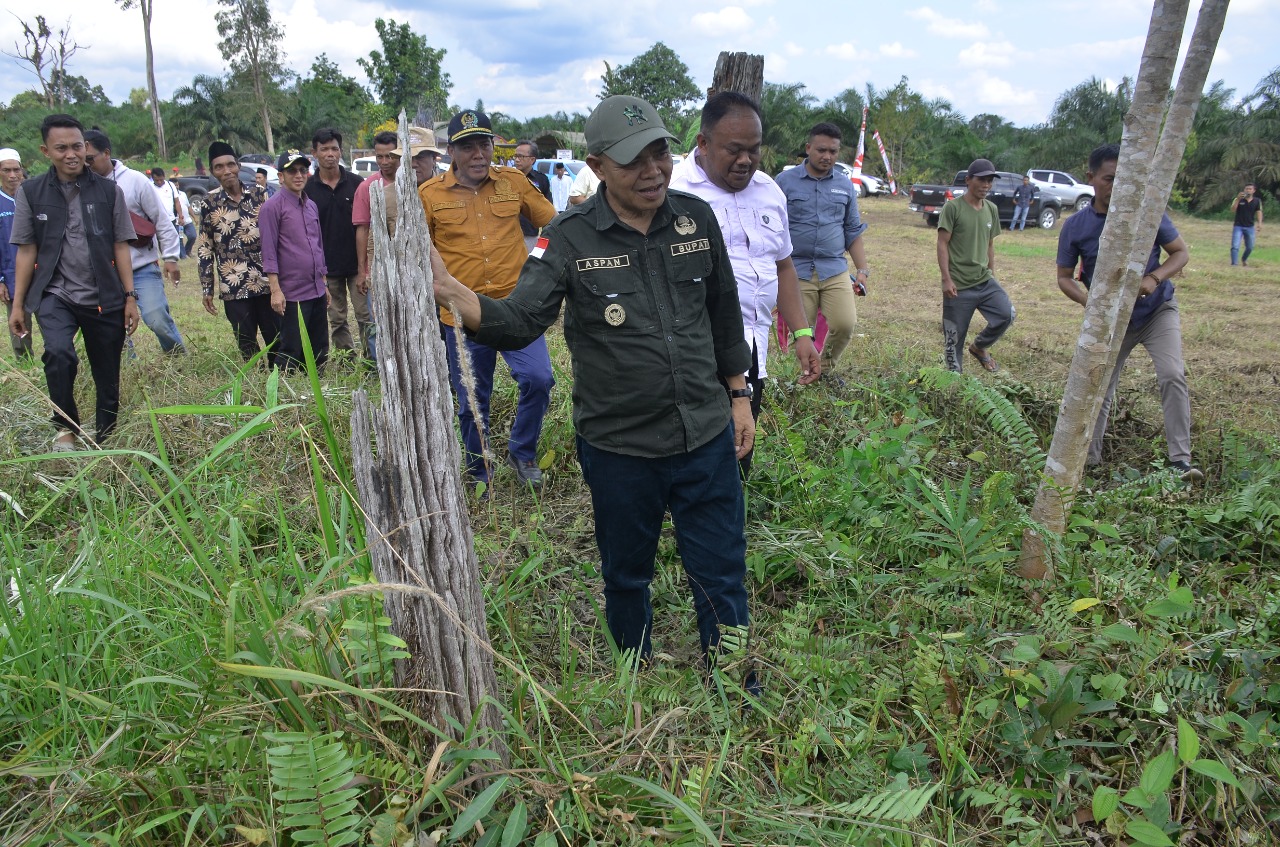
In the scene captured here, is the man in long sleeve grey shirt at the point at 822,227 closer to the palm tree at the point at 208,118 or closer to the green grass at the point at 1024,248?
the green grass at the point at 1024,248

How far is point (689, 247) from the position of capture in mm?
2564

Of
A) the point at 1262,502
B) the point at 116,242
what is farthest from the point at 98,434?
the point at 1262,502

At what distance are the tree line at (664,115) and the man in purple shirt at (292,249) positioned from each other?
58.1ft

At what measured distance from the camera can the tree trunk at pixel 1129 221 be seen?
9.30 feet

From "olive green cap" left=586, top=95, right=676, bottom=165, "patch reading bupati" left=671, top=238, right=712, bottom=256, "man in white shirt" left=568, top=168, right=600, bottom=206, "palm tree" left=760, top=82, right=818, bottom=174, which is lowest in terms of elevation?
"patch reading bupati" left=671, top=238, right=712, bottom=256

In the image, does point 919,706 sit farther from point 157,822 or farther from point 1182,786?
point 157,822

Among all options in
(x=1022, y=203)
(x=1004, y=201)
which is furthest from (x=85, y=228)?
(x=1022, y=203)

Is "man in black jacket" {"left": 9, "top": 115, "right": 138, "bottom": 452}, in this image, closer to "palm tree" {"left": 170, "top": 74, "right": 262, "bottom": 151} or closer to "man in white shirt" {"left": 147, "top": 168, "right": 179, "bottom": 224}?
"man in white shirt" {"left": 147, "top": 168, "right": 179, "bottom": 224}

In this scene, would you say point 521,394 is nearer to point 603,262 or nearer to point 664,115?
point 603,262

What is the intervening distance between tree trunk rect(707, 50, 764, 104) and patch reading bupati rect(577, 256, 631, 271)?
3670mm

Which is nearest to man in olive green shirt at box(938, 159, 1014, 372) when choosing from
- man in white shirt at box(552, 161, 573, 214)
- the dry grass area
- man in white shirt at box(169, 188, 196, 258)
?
the dry grass area

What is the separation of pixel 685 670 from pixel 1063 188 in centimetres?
2598

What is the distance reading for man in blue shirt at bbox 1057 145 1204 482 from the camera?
173 inches

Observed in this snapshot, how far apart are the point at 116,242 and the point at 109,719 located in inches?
153
